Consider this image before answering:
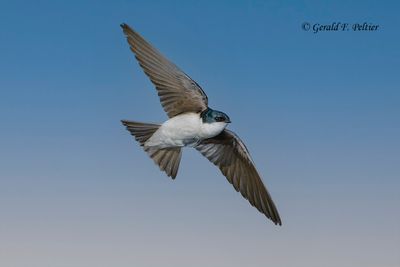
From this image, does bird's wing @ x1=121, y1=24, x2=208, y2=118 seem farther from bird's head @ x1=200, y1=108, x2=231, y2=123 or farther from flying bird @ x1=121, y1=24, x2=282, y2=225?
bird's head @ x1=200, y1=108, x2=231, y2=123

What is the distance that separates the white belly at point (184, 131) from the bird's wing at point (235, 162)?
83 cm

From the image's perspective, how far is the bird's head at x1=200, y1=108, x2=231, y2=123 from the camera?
470cm

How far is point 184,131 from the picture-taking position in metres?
4.77

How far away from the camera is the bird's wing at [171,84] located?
16.4ft

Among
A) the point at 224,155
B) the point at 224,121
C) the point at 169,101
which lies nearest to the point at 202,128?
the point at 224,121

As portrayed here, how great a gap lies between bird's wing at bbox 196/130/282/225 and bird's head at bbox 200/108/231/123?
929mm

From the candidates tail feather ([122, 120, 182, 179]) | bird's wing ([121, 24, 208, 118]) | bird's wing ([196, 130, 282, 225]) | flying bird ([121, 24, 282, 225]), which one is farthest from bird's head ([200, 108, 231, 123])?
bird's wing ([196, 130, 282, 225])

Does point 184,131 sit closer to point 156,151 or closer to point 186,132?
point 186,132

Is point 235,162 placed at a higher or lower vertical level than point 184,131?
higher

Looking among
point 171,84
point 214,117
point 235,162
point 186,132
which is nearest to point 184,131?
point 186,132

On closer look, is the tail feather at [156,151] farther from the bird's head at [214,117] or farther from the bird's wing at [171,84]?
the bird's head at [214,117]

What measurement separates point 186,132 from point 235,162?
3.91ft

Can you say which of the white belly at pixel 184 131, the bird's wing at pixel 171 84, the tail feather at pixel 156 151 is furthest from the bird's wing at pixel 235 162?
the white belly at pixel 184 131

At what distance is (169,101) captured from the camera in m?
5.13
